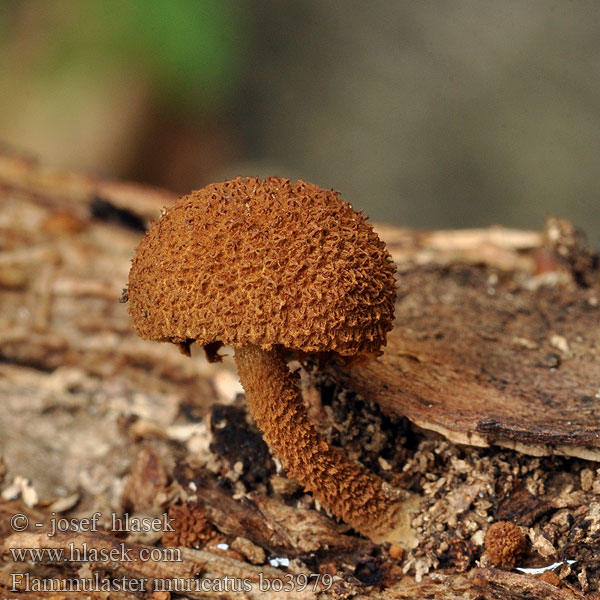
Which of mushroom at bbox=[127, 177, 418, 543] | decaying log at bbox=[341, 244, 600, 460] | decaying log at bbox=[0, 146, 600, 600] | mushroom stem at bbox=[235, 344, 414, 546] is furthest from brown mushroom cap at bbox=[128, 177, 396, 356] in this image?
decaying log at bbox=[0, 146, 600, 600]

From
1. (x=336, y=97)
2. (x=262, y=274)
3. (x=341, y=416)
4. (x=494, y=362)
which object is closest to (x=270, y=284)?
(x=262, y=274)

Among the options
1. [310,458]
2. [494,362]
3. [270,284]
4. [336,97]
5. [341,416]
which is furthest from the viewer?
[336,97]

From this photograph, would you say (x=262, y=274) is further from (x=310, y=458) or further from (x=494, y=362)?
(x=494, y=362)

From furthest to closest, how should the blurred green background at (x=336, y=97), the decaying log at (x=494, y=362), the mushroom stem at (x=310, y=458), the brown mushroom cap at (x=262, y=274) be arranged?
the blurred green background at (x=336, y=97), the decaying log at (x=494, y=362), the mushroom stem at (x=310, y=458), the brown mushroom cap at (x=262, y=274)

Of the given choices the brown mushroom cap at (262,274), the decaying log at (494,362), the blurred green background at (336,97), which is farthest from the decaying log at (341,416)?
the blurred green background at (336,97)

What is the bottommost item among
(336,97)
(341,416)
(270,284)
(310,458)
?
(310,458)

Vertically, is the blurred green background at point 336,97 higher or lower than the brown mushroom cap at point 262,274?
higher

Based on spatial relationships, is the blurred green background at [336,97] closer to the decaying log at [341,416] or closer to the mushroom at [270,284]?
the decaying log at [341,416]
